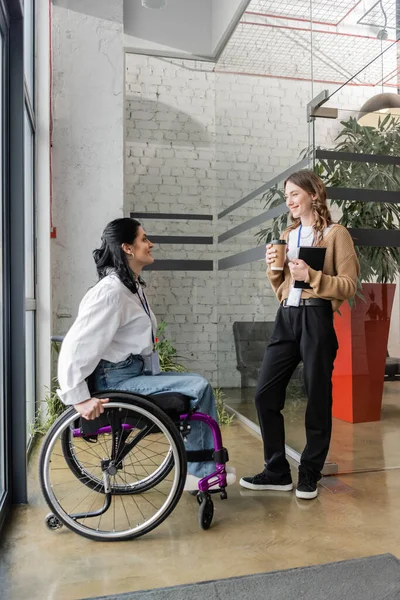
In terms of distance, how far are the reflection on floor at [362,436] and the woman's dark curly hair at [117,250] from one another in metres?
1.20

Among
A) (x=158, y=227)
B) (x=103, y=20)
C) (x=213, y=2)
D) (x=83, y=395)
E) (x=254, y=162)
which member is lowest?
(x=83, y=395)

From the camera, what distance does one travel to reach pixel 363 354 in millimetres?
2705

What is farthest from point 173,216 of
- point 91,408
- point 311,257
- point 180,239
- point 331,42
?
point 91,408

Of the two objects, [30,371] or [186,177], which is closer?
[30,371]

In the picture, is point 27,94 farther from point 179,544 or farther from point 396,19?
point 179,544

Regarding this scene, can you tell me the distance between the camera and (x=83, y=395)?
177 centimetres

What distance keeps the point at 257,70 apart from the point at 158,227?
152 centimetres

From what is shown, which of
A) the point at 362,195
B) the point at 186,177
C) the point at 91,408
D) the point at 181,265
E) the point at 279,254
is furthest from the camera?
the point at 186,177

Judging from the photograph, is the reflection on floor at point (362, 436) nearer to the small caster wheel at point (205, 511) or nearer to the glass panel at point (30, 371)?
the small caster wheel at point (205, 511)

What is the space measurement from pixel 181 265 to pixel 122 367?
258 centimetres

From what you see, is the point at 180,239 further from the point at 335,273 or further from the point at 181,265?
the point at 335,273

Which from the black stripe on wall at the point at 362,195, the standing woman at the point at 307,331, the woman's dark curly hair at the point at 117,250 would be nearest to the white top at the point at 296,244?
the standing woman at the point at 307,331

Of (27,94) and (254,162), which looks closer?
(27,94)

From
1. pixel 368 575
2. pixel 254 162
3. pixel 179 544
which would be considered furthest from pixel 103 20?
pixel 368 575
